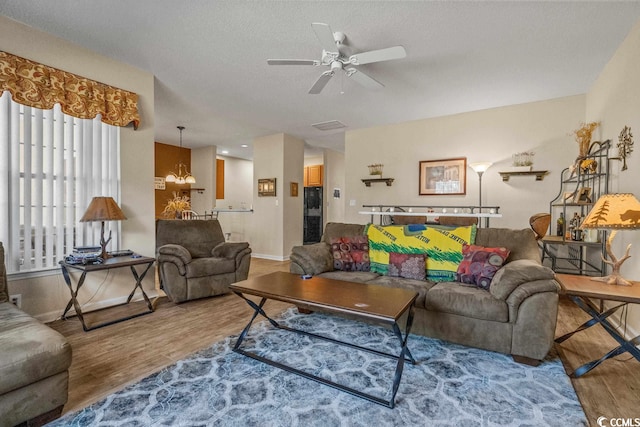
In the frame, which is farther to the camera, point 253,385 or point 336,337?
point 336,337

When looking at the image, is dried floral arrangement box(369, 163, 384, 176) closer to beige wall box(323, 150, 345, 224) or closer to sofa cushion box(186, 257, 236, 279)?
beige wall box(323, 150, 345, 224)

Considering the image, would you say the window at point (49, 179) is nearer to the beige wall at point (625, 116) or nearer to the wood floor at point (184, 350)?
the wood floor at point (184, 350)

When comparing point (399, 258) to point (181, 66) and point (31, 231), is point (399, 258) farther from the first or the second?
point (31, 231)

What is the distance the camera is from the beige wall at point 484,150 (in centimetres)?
416

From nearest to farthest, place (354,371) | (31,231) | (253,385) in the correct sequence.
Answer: (253,385), (354,371), (31,231)

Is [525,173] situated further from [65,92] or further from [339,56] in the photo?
[65,92]

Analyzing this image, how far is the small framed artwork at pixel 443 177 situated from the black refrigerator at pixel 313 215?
3.56 metres

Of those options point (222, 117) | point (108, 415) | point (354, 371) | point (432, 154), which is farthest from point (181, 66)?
point (432, 154)

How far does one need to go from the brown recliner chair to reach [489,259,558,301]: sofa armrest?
9.13 ft

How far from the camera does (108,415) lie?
151cm

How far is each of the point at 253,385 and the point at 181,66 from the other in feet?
10.6

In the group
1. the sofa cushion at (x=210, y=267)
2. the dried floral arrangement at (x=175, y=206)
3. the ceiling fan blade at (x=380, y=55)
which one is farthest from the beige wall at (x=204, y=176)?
the ceiling fan blade at (x=380, y=55)

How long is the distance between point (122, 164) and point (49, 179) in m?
0.64

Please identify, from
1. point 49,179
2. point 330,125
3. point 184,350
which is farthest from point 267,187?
point 184,350
